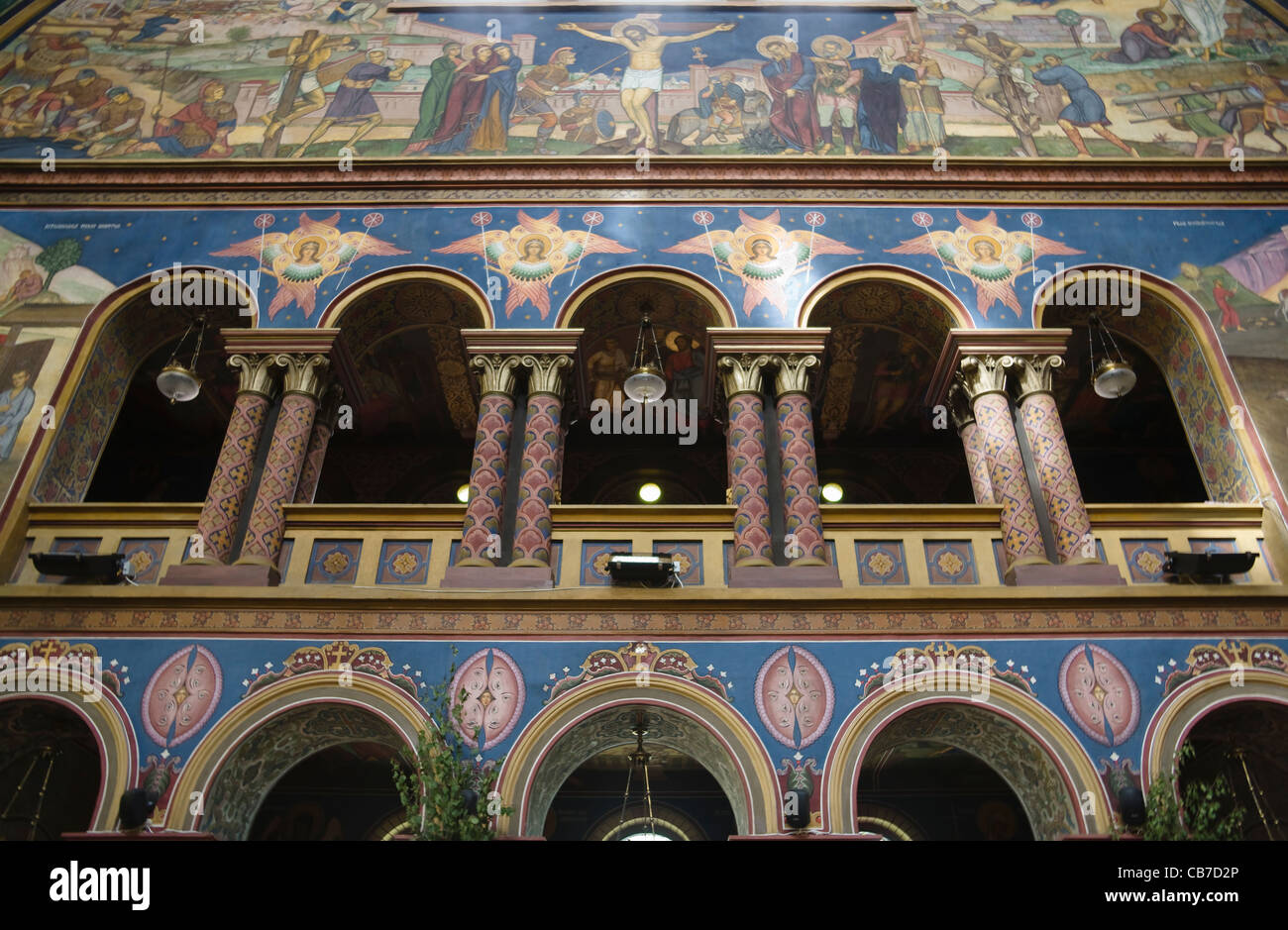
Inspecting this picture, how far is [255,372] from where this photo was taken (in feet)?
32.8

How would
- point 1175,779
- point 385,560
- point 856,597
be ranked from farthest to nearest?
1. point 385,560
2. point 856,597
3. point 1175,779

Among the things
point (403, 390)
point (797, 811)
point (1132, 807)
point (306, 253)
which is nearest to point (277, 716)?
point (797, 811)

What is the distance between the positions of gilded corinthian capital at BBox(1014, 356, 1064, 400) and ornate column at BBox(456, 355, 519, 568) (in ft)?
16.4

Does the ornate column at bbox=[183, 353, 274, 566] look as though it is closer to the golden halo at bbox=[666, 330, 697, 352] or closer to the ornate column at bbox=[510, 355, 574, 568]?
the ornate column at bbox=[510, 355, 574, 568]

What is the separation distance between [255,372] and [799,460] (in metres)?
5.40

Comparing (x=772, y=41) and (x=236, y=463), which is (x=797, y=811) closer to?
(x=236, y=463)

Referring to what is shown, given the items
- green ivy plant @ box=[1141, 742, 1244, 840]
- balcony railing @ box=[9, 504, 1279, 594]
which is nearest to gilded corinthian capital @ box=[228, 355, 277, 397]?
balcony railing @ box=[9, 504, 1279, 594]

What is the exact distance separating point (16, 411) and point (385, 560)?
407cm

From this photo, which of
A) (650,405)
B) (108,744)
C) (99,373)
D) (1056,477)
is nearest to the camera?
(108,744)

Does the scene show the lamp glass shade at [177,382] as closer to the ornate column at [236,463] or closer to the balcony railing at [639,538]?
the ornate column at [236,463]

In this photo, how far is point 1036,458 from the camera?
31.2ft
